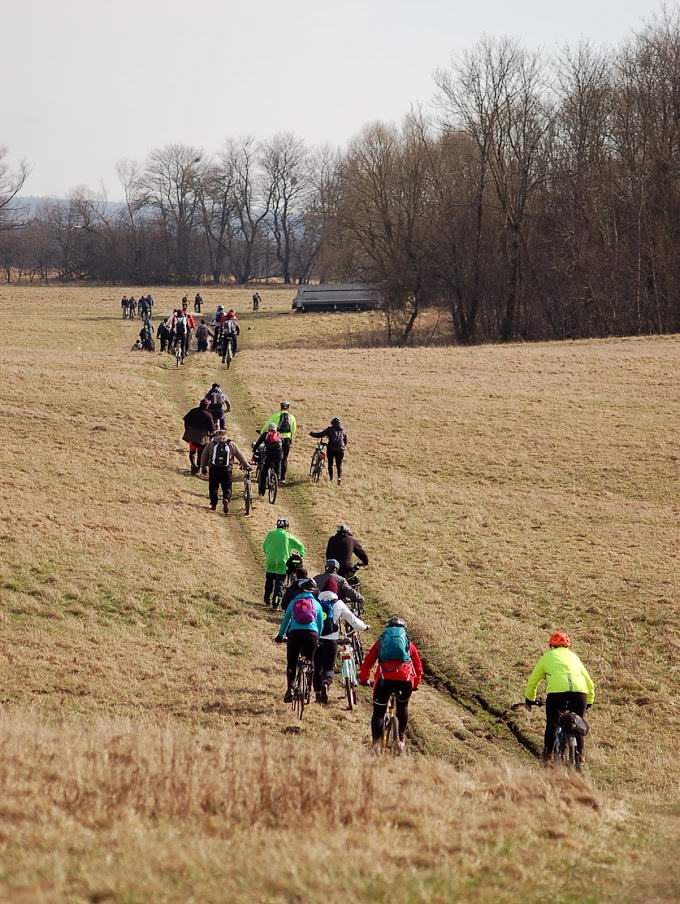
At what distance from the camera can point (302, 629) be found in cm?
1223

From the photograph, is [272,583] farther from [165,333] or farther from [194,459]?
[165,333]

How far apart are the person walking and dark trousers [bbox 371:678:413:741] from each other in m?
10.6

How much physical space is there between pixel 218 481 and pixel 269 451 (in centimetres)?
161

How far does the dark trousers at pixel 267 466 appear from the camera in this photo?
23047 mm

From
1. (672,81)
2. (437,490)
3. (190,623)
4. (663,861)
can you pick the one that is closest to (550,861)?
(663,861)

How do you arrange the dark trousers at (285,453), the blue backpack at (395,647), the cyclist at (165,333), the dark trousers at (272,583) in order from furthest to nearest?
the cyclist at (165,333)
the dark trousers at (285,453)
the dark trousers at (272,583)
the blue backpack at (395,647)

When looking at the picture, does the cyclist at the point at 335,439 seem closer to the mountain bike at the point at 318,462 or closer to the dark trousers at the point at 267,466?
the mountain bike at the point at 318,462

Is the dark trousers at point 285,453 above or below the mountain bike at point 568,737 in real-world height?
above

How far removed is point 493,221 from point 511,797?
61834 mm

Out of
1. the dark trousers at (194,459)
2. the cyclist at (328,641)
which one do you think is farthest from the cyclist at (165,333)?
the cyclist at (328,641)

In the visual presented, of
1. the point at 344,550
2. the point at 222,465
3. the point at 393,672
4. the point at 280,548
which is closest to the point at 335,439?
the point at 222,465

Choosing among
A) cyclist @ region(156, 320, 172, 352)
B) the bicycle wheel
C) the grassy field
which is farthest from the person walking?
cyclist @ region(156, 320, 172, 352)

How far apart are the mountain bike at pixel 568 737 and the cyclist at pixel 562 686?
0.05m

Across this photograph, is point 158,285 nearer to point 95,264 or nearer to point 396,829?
point 95,264
